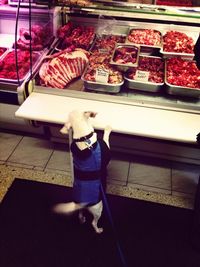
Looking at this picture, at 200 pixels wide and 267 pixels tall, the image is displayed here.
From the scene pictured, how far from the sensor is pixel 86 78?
8.39 ft

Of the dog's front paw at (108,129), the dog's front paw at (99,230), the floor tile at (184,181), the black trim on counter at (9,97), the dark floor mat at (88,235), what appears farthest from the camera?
the floor tile at (184,181)

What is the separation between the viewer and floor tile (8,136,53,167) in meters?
3.27

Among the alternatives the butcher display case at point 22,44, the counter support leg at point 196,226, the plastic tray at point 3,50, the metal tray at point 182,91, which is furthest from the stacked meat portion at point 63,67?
the counter support leg at point 196,226

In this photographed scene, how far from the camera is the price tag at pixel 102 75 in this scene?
8.05 ft

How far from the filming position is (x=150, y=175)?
10.3 feet

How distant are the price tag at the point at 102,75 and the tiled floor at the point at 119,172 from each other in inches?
42.4

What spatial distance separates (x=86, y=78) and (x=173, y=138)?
2.92ft

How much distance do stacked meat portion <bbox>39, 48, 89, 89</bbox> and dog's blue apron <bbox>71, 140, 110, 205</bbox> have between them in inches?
32.3

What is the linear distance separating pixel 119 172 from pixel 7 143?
53.0 inches

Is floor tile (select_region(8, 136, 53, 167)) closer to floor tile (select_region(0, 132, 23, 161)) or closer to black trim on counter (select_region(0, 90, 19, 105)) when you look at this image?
floor tile (select_region(0, 132, 23, 161))

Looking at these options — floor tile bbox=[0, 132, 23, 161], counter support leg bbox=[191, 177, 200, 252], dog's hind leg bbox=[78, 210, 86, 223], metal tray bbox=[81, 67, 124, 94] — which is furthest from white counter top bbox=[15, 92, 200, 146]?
floor tile bbox=[0, 132, 23, 161]

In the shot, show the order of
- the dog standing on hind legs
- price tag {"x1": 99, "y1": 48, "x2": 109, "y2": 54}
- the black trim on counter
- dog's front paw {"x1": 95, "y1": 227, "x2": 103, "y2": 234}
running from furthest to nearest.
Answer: price tag {"x1": 99, "y1": 48, "x2": 109, "y2": 54}, the black trim on counter, dog's front paw {"x1": 95, "y1": 227, "x2": 103, "y2": 234}, the dog standing on hind legs

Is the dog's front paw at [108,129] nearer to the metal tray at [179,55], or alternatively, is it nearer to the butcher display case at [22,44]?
the butcher display case at [22,44]

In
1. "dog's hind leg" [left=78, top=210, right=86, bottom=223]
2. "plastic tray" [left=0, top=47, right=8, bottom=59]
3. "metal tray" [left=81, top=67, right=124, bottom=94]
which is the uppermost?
"plastic tray" [left=0, top=47, right=8, bottom=59]
